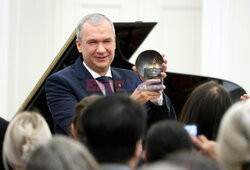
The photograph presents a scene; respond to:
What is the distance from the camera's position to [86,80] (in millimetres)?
2830

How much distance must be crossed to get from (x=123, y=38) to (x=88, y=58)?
3.30 ft

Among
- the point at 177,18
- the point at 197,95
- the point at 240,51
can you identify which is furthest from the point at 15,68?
the point at 197,95

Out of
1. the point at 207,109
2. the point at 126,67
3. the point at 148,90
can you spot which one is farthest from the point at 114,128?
the point at 126,67

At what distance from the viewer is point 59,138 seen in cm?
136

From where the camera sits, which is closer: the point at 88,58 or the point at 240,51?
the point at 88,58

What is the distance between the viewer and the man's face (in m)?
2.86

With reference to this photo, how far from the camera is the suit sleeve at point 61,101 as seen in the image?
2.65 m

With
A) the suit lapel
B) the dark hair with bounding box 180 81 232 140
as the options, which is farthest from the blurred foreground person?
the suit lapel

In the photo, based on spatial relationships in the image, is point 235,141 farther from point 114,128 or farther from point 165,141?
point 114,128

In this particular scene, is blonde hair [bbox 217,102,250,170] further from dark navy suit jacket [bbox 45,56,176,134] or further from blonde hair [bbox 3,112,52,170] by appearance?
dark navy suit jacket [bbox 45,56,176,134]

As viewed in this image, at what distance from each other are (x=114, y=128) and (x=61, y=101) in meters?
1.27

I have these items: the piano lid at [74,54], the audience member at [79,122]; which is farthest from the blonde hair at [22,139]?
the piano lid at [74,54]

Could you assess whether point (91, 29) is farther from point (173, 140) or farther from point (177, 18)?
point (177, 18)

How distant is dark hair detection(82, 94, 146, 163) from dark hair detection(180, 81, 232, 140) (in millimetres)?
633
